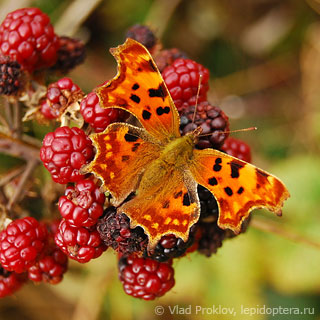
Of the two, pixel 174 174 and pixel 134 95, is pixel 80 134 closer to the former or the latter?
pixel 134 95

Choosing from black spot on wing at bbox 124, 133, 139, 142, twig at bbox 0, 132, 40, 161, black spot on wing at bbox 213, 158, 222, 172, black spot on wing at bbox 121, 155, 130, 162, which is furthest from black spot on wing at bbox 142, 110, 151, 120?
twig at bbox 0, 132, 40, 161

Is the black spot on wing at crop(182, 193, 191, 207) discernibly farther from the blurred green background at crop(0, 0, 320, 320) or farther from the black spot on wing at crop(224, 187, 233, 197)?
the blurred green background at crop(0, 0, 320, 320)

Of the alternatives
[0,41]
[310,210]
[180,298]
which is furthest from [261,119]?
[0,41]

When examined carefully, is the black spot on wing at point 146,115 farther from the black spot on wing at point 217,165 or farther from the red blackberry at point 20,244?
the red blackberry at point 20,244

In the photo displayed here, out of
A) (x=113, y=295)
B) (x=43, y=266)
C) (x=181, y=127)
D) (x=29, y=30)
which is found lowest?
(x=113, y=295)

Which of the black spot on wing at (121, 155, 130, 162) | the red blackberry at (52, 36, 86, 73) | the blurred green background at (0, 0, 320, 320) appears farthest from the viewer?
the blurred green background at (0, 0, 320, 320)

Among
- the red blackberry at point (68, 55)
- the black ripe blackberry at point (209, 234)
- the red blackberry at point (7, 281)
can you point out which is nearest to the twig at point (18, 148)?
the red blackberry at point (68, 55)

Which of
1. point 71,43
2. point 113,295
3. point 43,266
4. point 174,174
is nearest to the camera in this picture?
point 174,174
